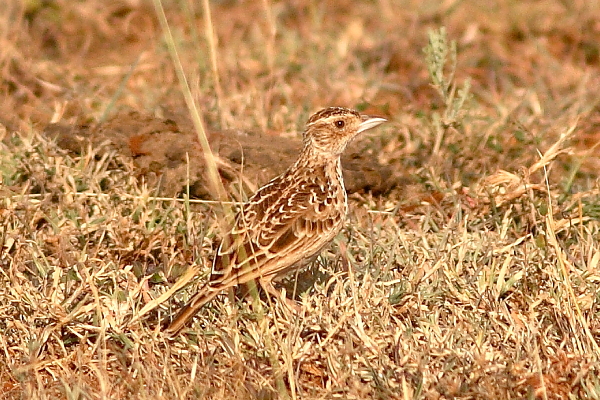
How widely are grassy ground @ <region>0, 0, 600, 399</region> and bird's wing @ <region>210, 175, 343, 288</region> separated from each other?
0.66 feet

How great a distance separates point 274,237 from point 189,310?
51 cm

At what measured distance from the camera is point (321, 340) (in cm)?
496

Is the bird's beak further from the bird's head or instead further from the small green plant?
the small green plant

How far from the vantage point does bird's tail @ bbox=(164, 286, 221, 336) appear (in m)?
4.96

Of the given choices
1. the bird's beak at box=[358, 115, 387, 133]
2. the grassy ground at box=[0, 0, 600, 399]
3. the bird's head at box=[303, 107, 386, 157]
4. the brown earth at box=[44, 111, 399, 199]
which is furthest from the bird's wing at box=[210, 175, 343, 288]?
the brown earth at box=[44, 111, 399, 199]

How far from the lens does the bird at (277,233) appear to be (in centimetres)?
503

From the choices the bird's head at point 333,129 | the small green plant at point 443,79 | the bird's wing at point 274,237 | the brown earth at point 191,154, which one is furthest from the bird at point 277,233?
the small green plant at point 443,79

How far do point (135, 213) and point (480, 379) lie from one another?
226cm

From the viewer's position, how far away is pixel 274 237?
5188 mm

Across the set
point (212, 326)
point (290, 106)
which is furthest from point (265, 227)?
point (290, 106)

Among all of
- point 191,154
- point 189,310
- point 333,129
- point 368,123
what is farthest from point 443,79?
point 189,310

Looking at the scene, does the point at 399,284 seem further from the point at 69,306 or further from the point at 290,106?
the point at 290,106

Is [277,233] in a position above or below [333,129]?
below

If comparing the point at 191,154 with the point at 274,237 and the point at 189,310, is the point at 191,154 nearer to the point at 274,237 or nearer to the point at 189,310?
the point at 274,237
